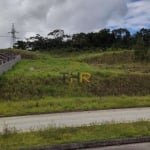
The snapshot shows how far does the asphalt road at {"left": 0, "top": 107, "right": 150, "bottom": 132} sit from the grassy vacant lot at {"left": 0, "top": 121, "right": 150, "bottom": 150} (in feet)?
9.02

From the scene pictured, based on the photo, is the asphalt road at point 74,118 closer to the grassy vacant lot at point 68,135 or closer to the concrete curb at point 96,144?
the grassy vacant lot at point 68,135

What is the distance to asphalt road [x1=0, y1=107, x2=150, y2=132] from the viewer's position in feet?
63.1

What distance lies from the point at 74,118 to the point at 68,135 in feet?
22.2

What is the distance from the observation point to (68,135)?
47.9 ft

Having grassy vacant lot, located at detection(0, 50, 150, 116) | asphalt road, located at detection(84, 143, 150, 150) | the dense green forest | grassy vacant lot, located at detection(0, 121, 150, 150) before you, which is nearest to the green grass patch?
grassy vacant lot, located at detection(0, 50, 150, 116)

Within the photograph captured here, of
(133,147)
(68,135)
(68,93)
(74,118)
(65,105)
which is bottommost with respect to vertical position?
(133,147)

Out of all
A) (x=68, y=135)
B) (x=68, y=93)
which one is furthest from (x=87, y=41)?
(x=68, y=135)

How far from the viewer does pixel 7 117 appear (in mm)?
22828

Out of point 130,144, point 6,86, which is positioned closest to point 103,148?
point 130,144

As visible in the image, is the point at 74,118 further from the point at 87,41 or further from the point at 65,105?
the point at 87,41

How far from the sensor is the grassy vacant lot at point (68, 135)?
44.2 feet

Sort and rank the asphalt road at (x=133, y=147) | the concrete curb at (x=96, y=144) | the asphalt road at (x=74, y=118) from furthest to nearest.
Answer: the asphalt road at (x=74, y=118) → the asphalt road at (x=133, y=147) → the concrete curb at (x=96, y=144)

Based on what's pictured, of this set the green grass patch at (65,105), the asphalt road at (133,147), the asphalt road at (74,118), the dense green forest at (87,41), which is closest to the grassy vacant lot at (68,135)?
the asphalt road at (133,147)

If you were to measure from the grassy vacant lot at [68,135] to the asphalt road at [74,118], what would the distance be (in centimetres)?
275
